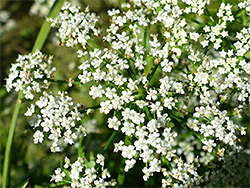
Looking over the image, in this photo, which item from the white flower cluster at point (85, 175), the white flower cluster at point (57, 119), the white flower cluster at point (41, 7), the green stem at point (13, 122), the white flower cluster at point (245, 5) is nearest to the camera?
the white flower cluster at point (85, 175)

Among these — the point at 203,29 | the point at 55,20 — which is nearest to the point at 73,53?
the point at 55,20

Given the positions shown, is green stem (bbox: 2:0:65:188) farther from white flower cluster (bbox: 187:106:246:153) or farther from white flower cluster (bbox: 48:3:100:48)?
white flower cluster (bbox: 187:106:246:153)

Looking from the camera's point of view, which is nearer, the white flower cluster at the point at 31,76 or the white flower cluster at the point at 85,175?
the white flower cluster at the point at 85,175

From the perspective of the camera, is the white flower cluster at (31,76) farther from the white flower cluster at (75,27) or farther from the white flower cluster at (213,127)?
the white flower cluster at (213,127)

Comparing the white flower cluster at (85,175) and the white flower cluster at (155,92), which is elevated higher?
the white flower cluster at (155,92)

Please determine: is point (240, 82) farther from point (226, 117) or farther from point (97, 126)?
point (97, 126)

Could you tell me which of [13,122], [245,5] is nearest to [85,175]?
[13,122]

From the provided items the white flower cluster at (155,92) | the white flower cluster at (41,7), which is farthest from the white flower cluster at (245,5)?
the white flower cluster at (41,7)

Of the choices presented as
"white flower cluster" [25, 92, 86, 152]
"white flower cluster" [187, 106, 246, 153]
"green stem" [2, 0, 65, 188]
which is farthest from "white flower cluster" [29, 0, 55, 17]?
"white flower cluster" [187, 106, 246, 153]
